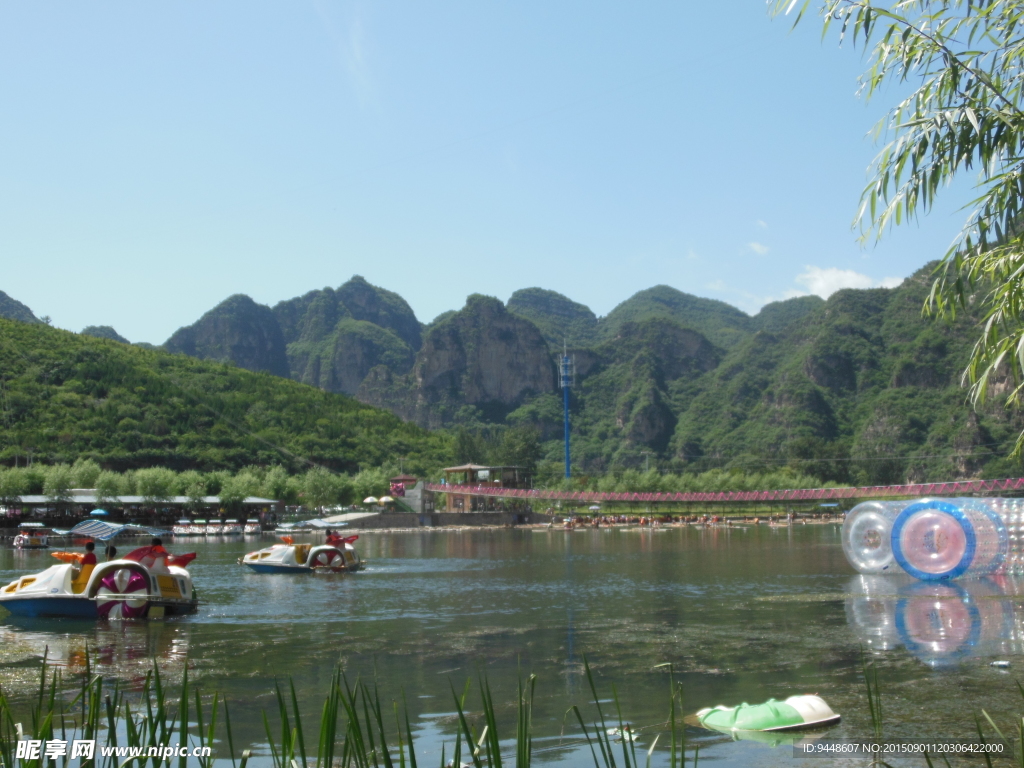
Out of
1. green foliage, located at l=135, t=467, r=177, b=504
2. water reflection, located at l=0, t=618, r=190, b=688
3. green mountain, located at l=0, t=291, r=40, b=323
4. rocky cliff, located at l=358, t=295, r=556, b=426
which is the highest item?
green mountain, located at l=0, t=291, r=40, b=323

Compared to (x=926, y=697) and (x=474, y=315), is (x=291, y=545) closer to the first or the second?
(x=926, y=697)

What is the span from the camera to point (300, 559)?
2789 cm

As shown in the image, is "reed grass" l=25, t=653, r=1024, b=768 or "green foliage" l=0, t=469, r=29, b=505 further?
"green foliage" l=0, t=469, r=29, b=505

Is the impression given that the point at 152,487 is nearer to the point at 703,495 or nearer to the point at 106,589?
the point at 703,495

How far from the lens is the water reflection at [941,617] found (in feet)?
38.4

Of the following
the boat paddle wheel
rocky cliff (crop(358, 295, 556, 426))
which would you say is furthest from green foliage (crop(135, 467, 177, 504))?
rocky cliff (crop(358, 295, 556, 426))

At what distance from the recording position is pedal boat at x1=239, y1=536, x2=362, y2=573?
90.3ft

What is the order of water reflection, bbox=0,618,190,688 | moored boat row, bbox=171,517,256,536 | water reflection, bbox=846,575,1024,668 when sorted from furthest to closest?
moored boat row, bbox=171,517,256,536 → water reflection, bbox=846,575,1024,668 → water reflection, bbox=0,618,190,688

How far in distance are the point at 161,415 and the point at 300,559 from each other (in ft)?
219

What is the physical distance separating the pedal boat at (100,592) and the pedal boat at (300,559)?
34.9ft

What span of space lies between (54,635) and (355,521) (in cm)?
5788

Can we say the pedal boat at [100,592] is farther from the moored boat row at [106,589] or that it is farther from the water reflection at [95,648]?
the water reflection at [95,648]

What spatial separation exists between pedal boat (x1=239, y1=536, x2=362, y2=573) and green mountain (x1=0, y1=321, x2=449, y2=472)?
53584 millimetres

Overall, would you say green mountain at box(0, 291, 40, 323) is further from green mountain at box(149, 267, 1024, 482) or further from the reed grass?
the reed grass
